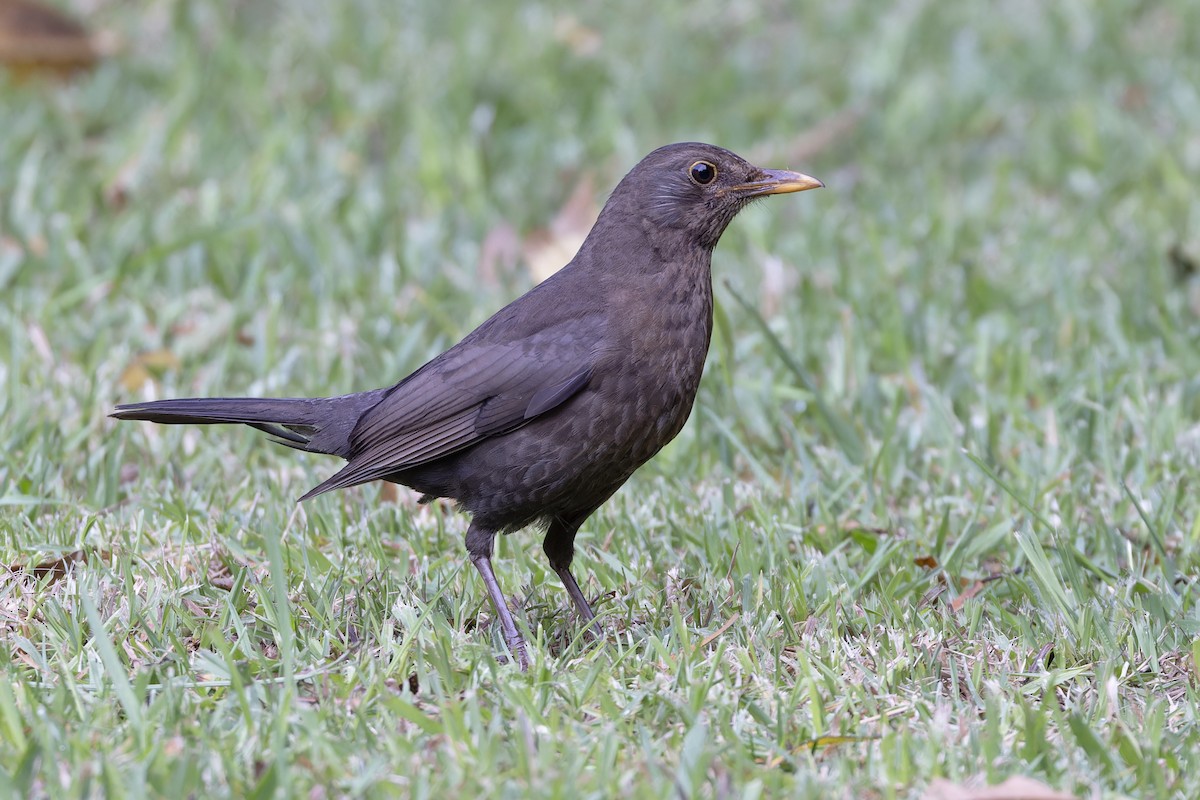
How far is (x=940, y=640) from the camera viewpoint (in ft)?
12.3

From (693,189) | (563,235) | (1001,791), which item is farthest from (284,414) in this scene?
(563,235)

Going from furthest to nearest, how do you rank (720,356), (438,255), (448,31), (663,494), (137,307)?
(448,31), (438,255), (137,307), (720,356), (663,494)

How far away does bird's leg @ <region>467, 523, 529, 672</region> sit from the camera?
3801 mm

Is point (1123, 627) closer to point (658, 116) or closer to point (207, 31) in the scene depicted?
point (658, 116)

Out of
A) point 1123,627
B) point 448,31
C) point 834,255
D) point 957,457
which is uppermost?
point 448,31

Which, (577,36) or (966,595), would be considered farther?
(577,36)

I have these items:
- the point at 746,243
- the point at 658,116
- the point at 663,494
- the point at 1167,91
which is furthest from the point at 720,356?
the point at 1167,91

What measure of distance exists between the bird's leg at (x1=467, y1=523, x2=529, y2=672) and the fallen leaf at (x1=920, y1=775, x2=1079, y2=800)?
1.08 m

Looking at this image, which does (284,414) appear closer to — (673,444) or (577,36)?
(673,444)

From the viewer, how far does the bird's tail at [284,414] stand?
169 inches

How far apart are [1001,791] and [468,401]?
5.96ft

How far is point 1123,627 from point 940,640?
19.0 inches

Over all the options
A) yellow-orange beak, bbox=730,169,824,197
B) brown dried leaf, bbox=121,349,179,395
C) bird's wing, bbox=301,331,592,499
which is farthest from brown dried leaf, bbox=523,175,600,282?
bird's wing, bbox=301,331,592,499

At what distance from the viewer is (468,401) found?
163 inches
